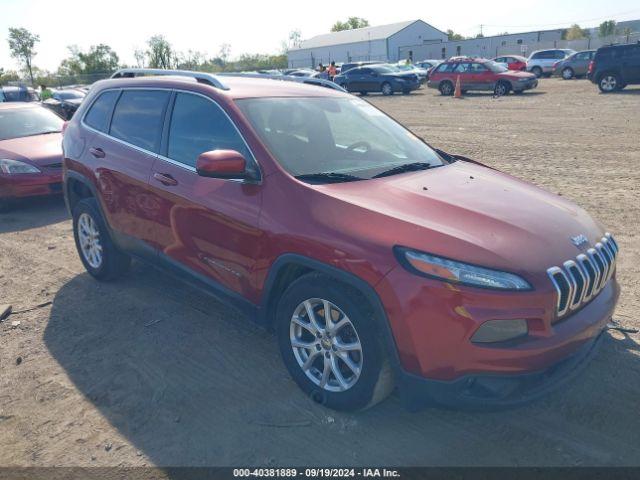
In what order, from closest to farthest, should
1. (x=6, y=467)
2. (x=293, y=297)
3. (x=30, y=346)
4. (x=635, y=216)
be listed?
(x=6, y=467) → (x=293, y=297) → (x=30, y=346) → (x=635, y=216)

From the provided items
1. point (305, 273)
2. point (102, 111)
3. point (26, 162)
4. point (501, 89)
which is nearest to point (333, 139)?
point (305, 273)

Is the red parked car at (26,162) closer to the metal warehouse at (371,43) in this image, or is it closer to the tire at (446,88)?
the tire at (446,88)

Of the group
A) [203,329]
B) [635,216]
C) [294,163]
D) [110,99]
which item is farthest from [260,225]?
[635,216]

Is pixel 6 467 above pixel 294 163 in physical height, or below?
below

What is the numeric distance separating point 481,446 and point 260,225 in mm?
1722

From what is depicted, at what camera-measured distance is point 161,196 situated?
4035 mm

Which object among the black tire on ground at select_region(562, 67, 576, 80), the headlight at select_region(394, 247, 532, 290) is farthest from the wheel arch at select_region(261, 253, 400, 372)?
the black tire on ground at select_region(562, 67, 576, 80)

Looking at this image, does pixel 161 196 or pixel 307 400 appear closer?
pixel 307 400

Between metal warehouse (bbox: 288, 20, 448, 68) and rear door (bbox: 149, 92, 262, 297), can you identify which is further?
metal warehouse (bbox: 288, 20, 448, 68)

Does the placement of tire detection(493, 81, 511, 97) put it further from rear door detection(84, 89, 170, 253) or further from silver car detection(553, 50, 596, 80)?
rear door detection(84, 89, 170, 253)

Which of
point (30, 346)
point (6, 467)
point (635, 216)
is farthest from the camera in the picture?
point (635, 216)

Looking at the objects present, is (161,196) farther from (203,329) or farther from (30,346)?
(30,346)

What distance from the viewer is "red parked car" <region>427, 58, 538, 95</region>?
2356 cm

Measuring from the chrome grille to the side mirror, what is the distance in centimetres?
181
